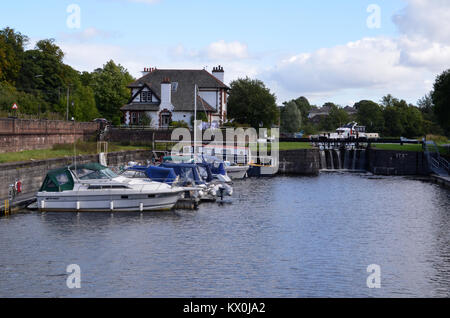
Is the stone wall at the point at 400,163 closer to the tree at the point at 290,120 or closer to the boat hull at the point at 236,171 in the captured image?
the boat hull at the point at 236,171

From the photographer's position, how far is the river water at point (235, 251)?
24.2 m

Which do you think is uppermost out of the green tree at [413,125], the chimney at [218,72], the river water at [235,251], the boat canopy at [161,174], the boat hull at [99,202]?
the chimney at [218,72]

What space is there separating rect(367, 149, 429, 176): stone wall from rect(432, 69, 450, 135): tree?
573 cm

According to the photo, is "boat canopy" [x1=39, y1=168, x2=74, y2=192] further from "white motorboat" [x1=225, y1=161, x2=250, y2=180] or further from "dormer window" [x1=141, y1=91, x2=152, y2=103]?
"dormer window" [x1=141, y1=91, x2=152, y2=103]

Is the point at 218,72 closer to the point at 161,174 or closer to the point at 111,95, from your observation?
the point at 111,95

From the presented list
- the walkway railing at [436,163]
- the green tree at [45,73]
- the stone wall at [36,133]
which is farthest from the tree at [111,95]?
the walkway railing at [436,163]

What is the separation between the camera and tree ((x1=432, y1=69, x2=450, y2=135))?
75.0 metres

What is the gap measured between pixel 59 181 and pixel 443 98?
180 ft

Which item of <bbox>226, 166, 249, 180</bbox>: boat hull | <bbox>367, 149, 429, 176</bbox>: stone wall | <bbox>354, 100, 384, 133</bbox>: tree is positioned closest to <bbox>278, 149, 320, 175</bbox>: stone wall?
<bbox>367, 149, 429, 176</bbox>: stone wall

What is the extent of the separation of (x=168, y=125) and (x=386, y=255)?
62.6m

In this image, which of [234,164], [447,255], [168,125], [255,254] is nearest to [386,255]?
[447,255]

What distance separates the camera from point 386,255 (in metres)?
30.2

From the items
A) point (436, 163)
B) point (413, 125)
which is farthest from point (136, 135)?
point (413, 125)

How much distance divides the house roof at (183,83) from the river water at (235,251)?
4655cm
